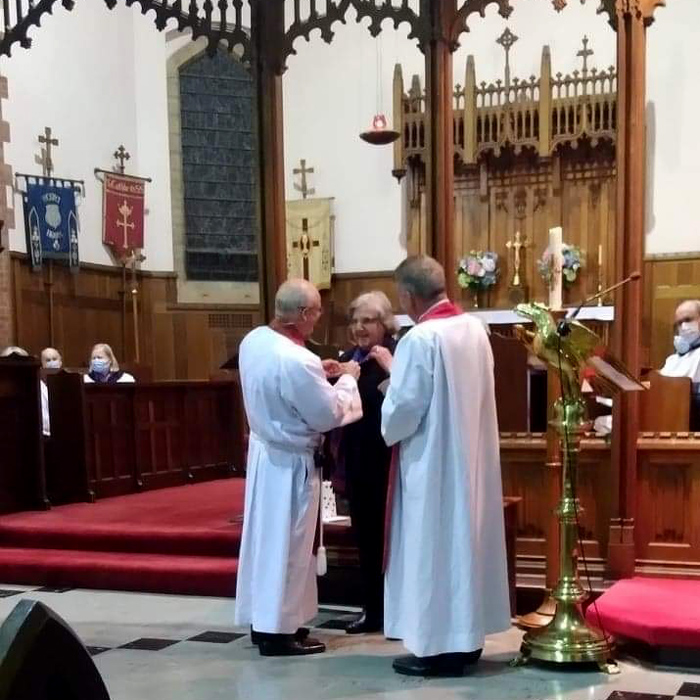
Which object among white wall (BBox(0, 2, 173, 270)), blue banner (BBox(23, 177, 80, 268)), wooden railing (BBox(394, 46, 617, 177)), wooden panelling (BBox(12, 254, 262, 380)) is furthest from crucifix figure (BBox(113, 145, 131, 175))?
wooden railing (BBox(394, 46, 617, 177))

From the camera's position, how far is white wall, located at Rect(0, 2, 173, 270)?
438 inches

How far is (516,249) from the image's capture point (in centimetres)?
1046

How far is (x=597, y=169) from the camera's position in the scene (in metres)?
10.3

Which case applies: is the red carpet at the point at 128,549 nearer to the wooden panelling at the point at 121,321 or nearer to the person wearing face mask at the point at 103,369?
the person wearing face mask at the point at 103,369

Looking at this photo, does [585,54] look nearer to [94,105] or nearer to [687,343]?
[687,343]

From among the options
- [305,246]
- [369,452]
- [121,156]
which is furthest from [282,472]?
[121,156]

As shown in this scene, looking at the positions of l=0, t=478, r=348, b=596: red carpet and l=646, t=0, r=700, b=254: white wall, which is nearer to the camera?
l=0, t=478, r=348, b=596: red carpet

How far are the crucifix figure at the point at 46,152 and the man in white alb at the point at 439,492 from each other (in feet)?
Answer: 28.4

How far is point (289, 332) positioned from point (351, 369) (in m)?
0.32

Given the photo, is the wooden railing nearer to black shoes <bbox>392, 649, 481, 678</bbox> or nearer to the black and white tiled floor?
the black and white tiled floor

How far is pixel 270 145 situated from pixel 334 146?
21.0ft

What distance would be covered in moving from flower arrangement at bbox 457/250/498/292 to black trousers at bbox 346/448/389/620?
6.33m

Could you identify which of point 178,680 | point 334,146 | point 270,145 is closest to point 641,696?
point 178,680

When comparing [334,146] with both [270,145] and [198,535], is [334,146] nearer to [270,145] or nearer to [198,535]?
[270,145]
